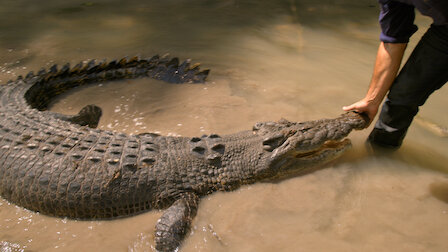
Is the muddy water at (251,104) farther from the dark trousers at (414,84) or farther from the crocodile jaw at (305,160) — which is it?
the dark trousers at (414,84)

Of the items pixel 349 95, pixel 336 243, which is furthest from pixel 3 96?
pixel 349 95

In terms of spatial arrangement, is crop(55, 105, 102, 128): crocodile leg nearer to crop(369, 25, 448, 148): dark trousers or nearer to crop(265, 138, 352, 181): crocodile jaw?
crop(265, 138, 352, 181): crocodile jaw

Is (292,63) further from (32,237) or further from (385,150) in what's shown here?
(32,237)

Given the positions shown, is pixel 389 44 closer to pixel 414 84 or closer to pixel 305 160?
pixel 414 84

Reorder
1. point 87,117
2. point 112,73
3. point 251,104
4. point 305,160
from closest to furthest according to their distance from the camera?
point 305,160, point 87,117, point 251,104, point 112,73

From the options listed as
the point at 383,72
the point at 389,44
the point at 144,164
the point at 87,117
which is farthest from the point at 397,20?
the point at 87,117

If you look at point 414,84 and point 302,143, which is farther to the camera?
point 302,143

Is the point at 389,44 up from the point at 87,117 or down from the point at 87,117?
up
